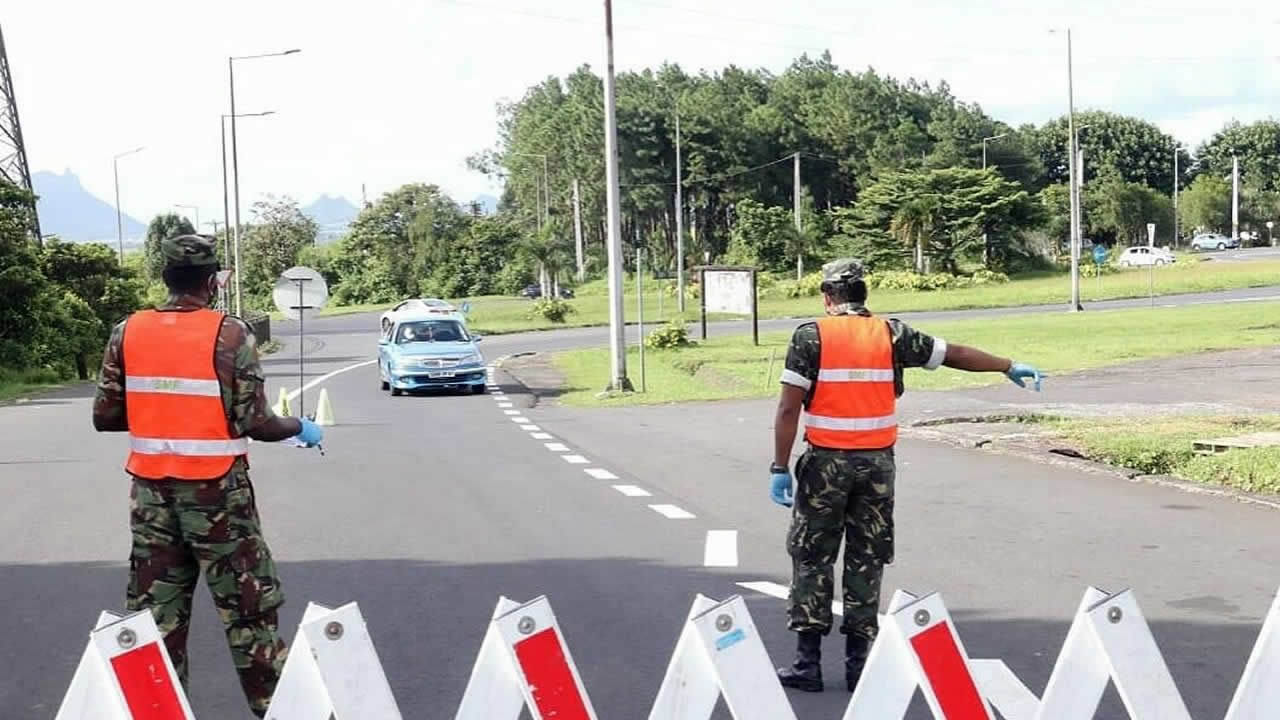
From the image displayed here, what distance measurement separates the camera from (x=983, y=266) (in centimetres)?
8638

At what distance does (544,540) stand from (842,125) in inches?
4097

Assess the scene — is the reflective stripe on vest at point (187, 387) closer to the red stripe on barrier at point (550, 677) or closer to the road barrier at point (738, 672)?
the road barrier at point (738, 672)

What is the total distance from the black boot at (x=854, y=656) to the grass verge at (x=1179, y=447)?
6664 millimetres

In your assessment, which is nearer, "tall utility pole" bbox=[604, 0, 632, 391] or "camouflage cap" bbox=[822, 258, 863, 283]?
"camouflage cap" bbox=[822, 258, 863, 283]

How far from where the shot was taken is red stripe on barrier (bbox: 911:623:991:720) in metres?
4.82

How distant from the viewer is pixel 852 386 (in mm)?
6750

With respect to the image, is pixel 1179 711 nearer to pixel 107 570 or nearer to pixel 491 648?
pixel 491 648

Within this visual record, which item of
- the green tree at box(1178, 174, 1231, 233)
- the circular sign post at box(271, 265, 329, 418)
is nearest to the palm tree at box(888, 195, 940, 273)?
the green tree at box(1178, 174, 1231, 233)

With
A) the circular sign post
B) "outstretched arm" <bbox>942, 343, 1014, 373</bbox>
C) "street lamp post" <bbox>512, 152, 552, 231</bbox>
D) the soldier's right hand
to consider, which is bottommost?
the soldier's right hand

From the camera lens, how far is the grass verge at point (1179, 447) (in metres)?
12.8

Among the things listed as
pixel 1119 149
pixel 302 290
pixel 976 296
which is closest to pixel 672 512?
pixel 302 290

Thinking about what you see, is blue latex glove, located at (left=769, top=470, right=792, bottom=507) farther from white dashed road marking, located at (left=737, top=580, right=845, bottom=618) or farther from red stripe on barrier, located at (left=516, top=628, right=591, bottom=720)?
red stripe on barrier, located at (left=516, top=628, right=591, bottom=720)

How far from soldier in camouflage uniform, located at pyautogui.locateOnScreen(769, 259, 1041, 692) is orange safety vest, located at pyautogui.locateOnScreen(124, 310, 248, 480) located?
2.33 m

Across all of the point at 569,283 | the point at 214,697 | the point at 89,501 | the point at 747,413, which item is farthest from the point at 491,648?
the point at 569,283
